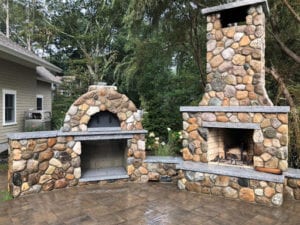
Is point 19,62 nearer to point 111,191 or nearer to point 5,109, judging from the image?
point 5,109

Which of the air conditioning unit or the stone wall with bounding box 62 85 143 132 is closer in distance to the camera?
the stone wall with bounding box 62 85 143 132

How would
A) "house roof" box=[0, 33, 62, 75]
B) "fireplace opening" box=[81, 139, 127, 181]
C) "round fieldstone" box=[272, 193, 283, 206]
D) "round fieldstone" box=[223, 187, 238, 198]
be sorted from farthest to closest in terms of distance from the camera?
"house roof" box=[0, 33, 62, 75]
"fireplace opening" box=[81, 139, 127, 181]
"round fieldstone" box=[223, 187, 238, 198]
"round fieldstone" box=[272, 193, 283, 206]

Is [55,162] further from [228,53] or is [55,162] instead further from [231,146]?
[228,53]

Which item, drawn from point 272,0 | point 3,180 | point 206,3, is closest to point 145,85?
point 206,3

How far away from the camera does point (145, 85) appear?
9.60 m

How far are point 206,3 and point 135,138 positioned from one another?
4.19m

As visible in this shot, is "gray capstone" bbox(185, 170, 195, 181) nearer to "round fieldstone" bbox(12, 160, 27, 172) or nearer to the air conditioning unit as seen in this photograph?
"round fieldstone" bbox(12, 160, 27, 172)

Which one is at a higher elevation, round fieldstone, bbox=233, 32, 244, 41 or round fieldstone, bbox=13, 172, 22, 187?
round fieldstone, bbox=233, 32, 244, 41

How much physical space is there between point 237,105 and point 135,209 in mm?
2536

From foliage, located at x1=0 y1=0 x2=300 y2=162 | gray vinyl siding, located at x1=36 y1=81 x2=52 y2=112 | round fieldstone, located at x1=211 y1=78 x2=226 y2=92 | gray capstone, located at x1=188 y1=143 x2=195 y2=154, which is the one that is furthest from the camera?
gray vinyl siding, located at x1=36 y1=81 x2=52 y2=112

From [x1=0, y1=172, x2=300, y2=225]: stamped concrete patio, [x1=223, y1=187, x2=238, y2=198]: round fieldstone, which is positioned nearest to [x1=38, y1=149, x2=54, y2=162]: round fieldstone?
[x1=0, y1=172, x2=300, y2=225]: stamped concrete patio

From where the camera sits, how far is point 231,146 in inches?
197

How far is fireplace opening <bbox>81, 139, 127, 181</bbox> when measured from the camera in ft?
17.8

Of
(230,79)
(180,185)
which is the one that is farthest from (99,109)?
(230,79)
